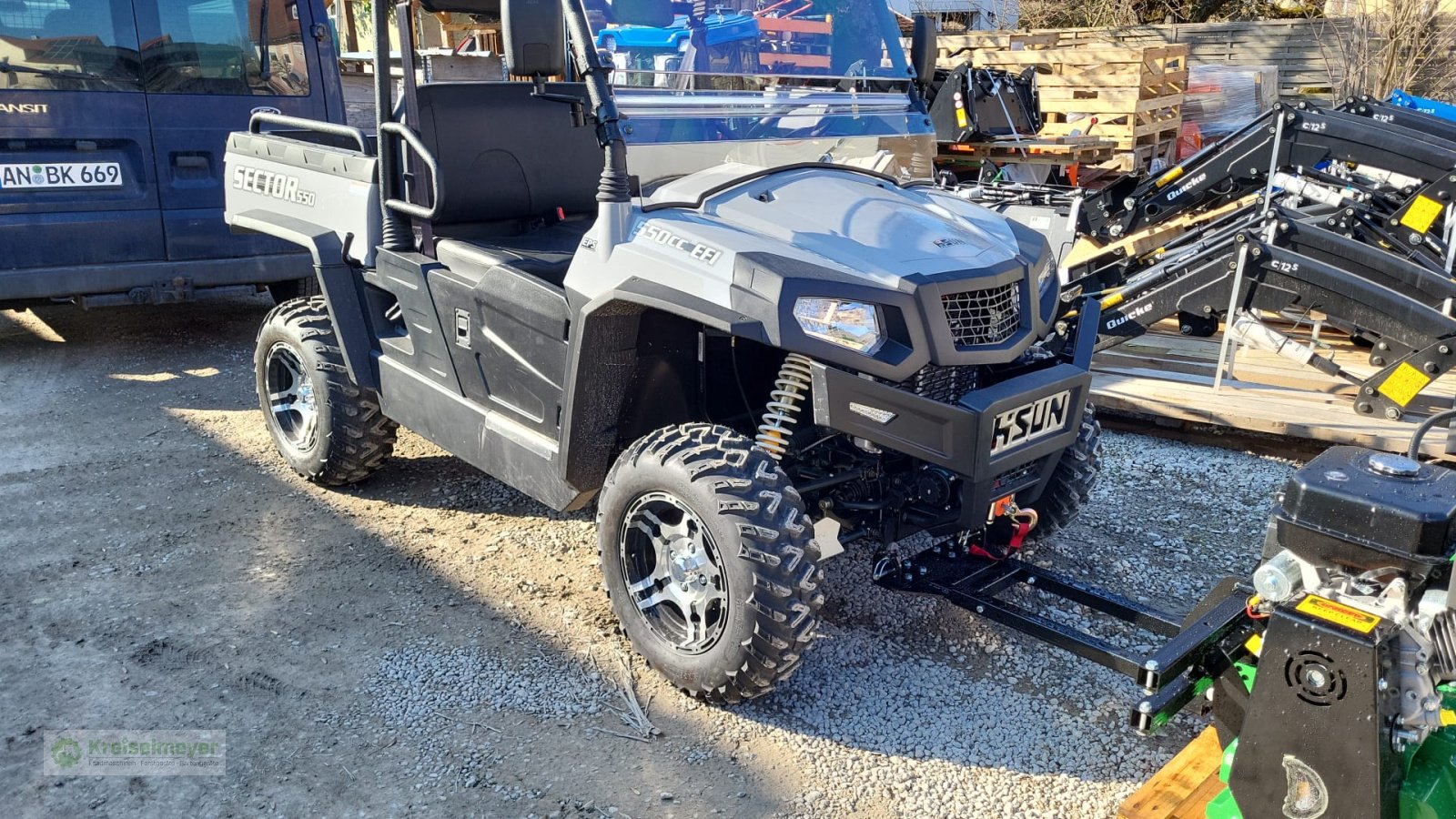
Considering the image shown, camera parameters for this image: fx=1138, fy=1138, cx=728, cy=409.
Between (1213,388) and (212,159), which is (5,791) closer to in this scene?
(212,159)

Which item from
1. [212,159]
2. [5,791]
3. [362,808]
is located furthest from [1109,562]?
[212,159]

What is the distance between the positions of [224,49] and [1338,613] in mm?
6368

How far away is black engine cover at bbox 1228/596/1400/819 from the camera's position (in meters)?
2.01

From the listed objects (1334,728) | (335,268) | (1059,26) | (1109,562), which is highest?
(1059,26)

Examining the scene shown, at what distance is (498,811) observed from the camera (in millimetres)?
2783

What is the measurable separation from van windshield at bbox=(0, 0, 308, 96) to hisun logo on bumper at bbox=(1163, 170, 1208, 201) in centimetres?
538

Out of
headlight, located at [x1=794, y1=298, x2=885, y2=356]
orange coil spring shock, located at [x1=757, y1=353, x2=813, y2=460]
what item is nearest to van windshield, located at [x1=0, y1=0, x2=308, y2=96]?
orange coil spring shock, located at [x1=757, y1=353, x2=813, y2=460]

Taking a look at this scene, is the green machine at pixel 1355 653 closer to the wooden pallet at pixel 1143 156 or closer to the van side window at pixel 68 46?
the van side window at pixel 68 46

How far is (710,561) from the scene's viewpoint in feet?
10.2

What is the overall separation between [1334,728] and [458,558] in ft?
9.72

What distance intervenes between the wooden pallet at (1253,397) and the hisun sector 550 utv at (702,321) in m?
1.80

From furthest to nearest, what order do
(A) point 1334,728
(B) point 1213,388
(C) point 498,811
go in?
(B) point 1213,388, (C) point 498,811, (A) point 1334,728

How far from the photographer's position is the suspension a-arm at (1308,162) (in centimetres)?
631
